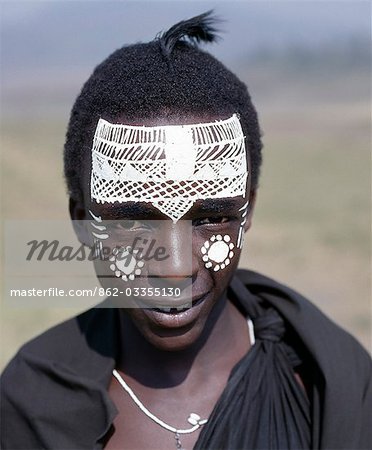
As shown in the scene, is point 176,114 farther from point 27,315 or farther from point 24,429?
point 27,315

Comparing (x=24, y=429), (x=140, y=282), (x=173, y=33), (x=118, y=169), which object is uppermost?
(x=173, y=33)

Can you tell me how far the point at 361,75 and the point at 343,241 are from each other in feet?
26.7

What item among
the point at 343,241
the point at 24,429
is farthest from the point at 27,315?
the point at 24,429

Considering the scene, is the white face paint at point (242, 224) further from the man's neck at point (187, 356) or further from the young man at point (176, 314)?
the man's neck at point (187, 356)

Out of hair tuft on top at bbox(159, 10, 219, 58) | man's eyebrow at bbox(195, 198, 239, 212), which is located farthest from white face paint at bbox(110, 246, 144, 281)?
hair tuft on top at bbox(159, 10, 219, 58)

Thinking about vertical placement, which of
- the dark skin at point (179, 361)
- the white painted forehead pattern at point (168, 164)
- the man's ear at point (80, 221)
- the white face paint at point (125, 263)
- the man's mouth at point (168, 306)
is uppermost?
the white painted forehead pattern at point (168, 164)

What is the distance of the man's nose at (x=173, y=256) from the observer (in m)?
2.51

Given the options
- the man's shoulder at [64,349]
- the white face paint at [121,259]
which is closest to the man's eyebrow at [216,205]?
the white face paint at [121,259]

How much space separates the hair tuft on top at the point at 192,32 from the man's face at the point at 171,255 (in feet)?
0.97

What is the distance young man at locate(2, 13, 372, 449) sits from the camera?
2.53 meters

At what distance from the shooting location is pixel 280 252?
8164 millimetres

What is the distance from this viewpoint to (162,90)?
2529 mm

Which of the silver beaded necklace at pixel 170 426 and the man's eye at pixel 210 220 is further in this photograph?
the silver beaded necklace at pixel 170 426

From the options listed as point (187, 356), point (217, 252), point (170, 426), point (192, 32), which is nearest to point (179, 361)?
point (187, 356)
